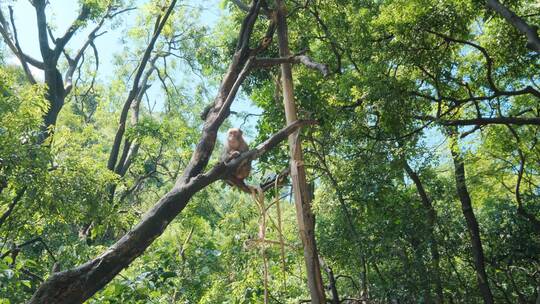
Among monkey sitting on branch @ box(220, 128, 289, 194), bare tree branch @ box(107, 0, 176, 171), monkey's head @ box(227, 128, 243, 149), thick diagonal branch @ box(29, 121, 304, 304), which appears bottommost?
thick diagonal branch @ box(29, 121, 304, 304)

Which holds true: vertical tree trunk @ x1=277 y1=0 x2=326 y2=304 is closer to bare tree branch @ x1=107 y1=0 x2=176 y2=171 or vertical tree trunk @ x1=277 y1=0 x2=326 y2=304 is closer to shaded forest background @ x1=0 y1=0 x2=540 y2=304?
shaded forest background @ x1=0 y1=0 x2=540 y2=304

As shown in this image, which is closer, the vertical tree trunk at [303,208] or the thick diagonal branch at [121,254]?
the thick diagonal branch at [121,254]

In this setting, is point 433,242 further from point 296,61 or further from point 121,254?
point 121,254

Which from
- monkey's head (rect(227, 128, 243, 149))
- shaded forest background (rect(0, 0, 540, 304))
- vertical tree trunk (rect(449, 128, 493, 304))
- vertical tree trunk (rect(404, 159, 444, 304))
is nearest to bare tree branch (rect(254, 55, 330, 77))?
shaded forest background (rect(0, 0, 540, 304))

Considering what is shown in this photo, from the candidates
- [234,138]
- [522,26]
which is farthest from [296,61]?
[522,26]

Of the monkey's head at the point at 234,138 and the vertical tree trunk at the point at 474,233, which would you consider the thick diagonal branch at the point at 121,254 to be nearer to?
the monkey's head at the point at 234,138

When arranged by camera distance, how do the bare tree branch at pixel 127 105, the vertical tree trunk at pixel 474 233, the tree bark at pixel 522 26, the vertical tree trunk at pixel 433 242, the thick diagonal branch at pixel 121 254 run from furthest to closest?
the bare tree branch at pixel 127 105
the vertical tree trunk at pixel 474 233
the vertical tree trunk at pixel 433 242
the tree bark at pixel 522 26
the thick diagonal branch at pixel 121 254

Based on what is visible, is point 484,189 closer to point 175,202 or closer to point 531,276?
point 531,276

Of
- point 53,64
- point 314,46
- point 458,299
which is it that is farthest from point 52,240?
point 458,299

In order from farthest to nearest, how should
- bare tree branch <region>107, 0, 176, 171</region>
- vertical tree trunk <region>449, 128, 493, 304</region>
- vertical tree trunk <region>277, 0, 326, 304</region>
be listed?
bare tree branch <region>107, 0, 176, 171</region> → vertical tree trunk <region>449, 128, 493, 304</region> → vertical tree trunk <region>277, 0, 326, 304</region>

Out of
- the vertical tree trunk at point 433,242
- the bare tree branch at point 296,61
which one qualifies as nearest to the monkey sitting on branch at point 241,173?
the bare tree branch at point 296,61

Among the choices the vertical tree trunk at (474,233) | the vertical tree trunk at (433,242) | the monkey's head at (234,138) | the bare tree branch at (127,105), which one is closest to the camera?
the monkey's head at (234,138)

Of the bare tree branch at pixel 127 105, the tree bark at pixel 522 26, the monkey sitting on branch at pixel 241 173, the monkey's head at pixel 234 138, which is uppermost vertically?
the bare tree branch at pixel 127 105

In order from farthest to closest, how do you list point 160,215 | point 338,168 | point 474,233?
point 474,233 < point 338,168 < point 160,215
